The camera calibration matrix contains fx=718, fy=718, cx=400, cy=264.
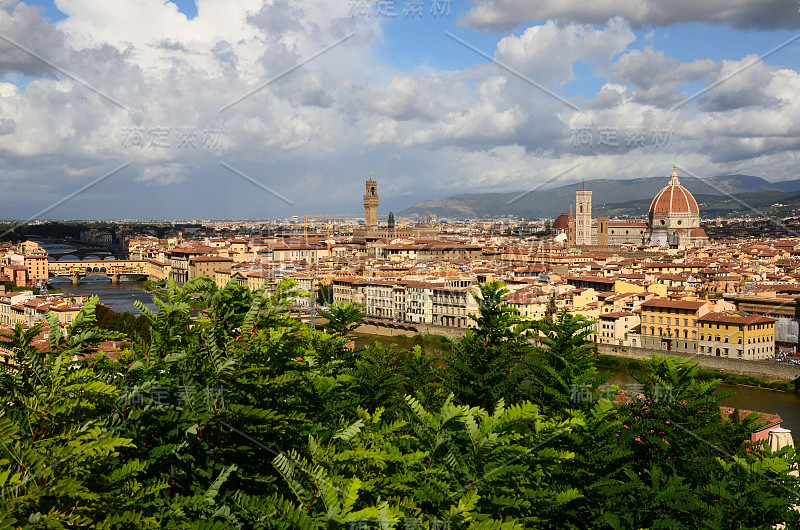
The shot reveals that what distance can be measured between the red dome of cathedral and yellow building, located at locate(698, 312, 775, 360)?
102ft

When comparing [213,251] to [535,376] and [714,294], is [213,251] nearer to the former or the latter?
[714,294]

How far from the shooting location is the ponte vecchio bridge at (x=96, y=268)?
117 feet

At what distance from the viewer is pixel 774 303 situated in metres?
16.7

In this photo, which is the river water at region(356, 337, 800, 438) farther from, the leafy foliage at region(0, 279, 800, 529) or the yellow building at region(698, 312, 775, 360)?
the leafy foliage at region(0, 279, 800, 529)

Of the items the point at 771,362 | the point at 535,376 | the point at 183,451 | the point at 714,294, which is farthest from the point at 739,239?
the point at 183,451

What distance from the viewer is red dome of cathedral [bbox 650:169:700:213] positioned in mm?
44625

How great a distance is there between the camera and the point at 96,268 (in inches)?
1470

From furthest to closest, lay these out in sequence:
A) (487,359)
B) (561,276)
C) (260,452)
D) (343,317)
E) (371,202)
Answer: (371,202)
(561,276)
(487,359)
(343,317)
(260,452)

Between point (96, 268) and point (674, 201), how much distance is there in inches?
1336

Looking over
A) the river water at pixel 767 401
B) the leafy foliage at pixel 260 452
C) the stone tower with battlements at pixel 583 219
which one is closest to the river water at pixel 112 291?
the river water at pixel 767 401

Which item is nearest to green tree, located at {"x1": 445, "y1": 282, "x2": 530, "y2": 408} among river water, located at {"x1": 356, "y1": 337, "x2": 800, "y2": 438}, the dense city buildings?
the dense city buildings

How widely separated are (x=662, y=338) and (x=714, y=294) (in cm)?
655

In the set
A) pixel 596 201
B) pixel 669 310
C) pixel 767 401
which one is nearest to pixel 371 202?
pixel 596 201

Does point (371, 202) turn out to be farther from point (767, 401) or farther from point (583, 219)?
point (767, 401)
